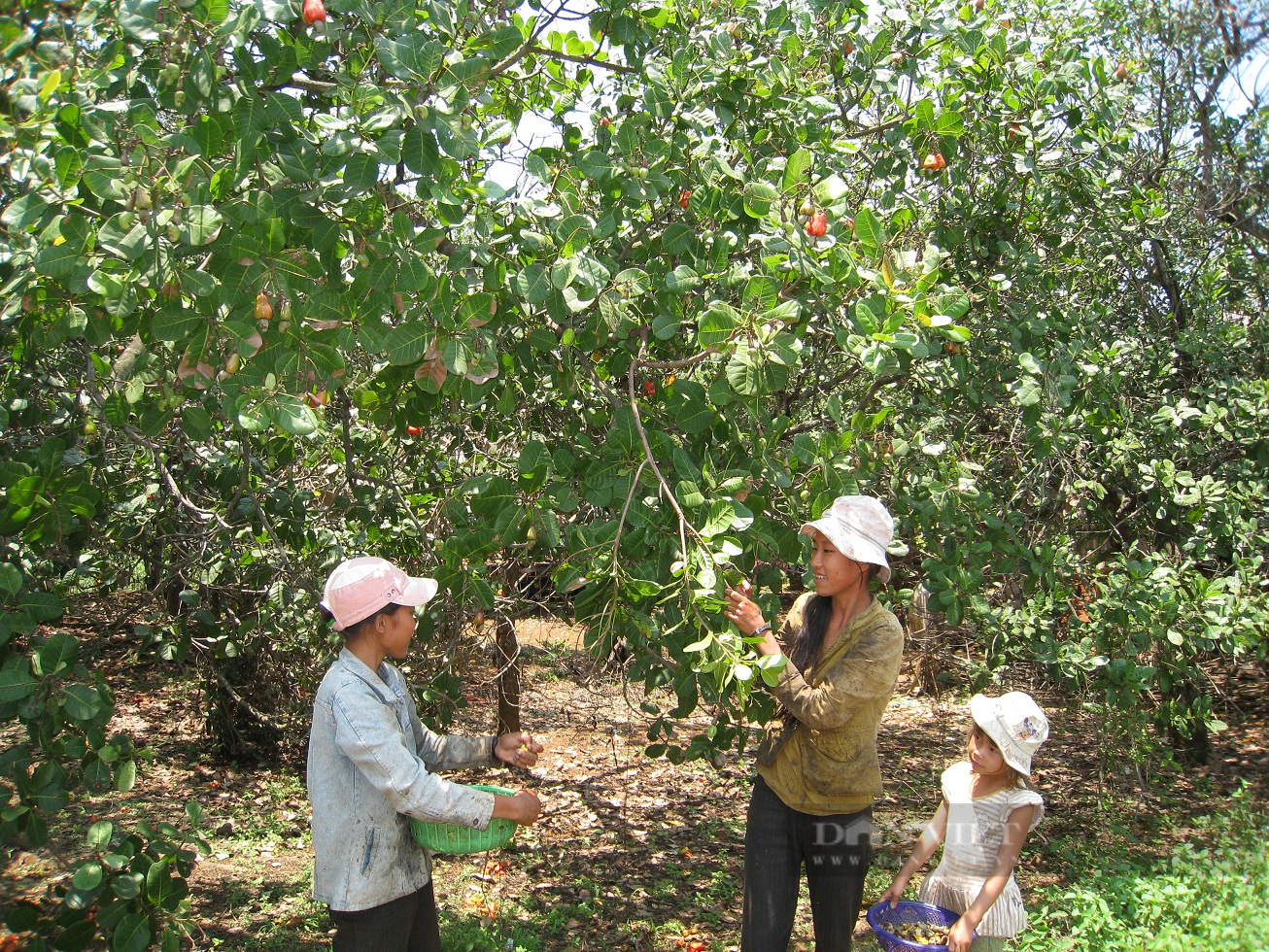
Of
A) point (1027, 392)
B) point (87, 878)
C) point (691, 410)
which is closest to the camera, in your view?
point (87, 878)

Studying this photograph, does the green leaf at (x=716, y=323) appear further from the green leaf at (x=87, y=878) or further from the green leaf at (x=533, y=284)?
the green leaf at (x=87, y=878)

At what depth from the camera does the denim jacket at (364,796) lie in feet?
7.08

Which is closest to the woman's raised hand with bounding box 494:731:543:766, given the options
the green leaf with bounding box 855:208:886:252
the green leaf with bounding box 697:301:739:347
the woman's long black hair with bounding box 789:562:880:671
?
the woman's long black hair with bounding box 789:562:880:671

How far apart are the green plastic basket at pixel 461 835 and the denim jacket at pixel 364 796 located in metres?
0.04

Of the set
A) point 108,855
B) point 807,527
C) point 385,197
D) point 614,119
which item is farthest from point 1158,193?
point 108,855

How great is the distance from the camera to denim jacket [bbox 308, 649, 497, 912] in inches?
85.0

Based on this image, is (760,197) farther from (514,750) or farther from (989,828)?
(989,828)

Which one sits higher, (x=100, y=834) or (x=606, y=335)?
(x=606, y=335)

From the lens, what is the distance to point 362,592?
2277 millimetres

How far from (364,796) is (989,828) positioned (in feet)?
5.56

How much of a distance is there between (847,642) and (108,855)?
1942 mm

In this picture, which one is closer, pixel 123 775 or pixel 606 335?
pixel 123 775

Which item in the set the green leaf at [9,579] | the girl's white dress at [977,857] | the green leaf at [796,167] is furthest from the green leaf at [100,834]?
the green leaf at [796,167]

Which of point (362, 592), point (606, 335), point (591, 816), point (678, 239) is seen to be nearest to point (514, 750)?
point (362, 592)
